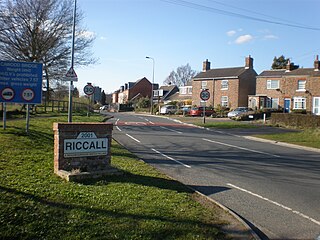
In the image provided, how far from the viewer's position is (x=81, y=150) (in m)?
7.28

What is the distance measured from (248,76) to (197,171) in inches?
1975

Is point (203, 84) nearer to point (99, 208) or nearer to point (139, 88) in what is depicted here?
point (139, 88)

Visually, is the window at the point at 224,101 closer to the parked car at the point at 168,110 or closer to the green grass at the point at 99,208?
the parked car at the point at 168,110

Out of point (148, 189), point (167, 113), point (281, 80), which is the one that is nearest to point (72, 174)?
point (148, 189)

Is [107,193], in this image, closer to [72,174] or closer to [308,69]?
[72,174]

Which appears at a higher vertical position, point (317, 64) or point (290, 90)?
point (317, 64)

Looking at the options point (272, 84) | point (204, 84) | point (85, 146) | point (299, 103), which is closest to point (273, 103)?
point (272, 84)

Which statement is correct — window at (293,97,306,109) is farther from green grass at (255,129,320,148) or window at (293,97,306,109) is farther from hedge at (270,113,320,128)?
green grass at (255,129,320,148)

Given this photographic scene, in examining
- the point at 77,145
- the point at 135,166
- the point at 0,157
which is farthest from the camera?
the point at 135,166

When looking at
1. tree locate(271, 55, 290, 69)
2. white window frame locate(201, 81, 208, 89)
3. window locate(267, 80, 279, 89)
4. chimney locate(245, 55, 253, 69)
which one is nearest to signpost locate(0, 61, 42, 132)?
window locate(267, 80, 279, 89)

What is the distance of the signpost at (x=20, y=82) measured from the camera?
1189 centimetres

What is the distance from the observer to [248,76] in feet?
186

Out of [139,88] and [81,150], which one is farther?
[139,88]

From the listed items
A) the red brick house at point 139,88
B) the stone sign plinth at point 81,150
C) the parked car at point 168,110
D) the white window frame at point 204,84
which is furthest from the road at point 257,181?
the red brick house at point 139,88
